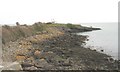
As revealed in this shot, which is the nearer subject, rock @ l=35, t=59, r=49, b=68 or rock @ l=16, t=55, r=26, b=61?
rock @ l=35, t=59, r=49, b=68

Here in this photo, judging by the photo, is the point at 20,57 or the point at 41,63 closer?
the point at 41,63

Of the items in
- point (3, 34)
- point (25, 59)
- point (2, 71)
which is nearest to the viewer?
point (2, 71)

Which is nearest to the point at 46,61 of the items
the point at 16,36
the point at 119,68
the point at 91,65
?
the point at 91,65

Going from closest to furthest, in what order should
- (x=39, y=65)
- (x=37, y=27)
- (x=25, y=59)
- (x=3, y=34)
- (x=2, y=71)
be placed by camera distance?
1. (x=2, y=71)
2. (x=39, y=65)
3. (x=25, y=59)
4. (x=3, y=34)
5. (x=37, y=27)

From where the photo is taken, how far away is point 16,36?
1710 inches

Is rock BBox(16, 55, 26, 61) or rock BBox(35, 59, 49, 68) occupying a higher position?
rock BBox(16, 55, 26, 61)

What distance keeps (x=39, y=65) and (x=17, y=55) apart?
3873 millimetres

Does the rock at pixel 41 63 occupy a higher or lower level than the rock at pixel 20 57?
lower

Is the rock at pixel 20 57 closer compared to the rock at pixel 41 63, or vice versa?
the rock at pixel 41 63

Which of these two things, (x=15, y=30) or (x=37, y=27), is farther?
(x=37, y=27)

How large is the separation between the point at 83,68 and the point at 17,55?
6.28 metres

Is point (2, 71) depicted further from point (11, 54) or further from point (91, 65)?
point (91, 65)

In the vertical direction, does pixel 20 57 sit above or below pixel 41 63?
above

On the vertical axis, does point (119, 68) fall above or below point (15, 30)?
below
